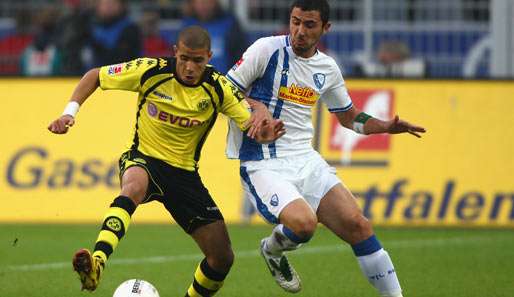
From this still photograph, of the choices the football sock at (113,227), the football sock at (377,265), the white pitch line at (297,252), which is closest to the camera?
the football sock at (113,227)

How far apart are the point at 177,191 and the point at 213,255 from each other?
513 mm

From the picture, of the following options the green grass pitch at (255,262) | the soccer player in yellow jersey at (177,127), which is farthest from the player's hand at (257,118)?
the green grass pitch at (255,262)

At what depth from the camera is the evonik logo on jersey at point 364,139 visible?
565 inches

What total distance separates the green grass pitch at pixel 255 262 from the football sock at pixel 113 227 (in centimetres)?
138

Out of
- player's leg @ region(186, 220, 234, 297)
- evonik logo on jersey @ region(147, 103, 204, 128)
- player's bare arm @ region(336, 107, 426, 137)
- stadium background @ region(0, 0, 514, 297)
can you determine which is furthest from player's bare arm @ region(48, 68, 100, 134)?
stadium background @ region(0, 0, 514, 297)

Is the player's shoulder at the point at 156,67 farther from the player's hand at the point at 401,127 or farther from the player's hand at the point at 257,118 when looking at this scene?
the player's hand at the point at 401,127

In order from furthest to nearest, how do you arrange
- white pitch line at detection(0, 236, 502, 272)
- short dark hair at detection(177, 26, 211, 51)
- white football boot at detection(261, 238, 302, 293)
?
white pitch line at detection(0, 236, 502, 272)
white football boot at detection(261, 238, 302, 293)
short dark hair at detection(177, 26, 211, 51)

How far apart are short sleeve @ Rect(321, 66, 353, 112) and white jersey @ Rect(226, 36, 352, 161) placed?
145 millimetres

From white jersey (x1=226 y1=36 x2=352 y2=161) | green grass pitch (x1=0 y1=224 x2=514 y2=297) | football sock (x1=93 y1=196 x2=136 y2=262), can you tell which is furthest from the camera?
green grass pitch (x1=0 y1=224 x2=514 y2=297)

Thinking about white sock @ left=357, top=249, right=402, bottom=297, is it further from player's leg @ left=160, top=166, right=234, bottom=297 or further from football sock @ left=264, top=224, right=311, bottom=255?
player's leg @ left=160, top=166, right=234, bottom=297

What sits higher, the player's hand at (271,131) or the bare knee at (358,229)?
the player's hand at (271,131)

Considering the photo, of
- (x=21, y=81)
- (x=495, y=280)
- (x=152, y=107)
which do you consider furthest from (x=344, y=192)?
(x=21, y=81)

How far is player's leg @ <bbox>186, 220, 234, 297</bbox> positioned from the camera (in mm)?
8602

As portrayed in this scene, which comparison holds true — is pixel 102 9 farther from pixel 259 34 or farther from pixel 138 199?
pixel 138 199
